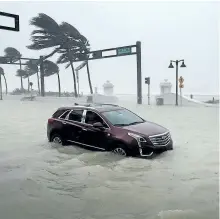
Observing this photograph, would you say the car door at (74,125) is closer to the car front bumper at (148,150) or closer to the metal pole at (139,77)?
the car front bumper at (148,150)

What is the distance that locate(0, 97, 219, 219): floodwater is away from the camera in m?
4.10

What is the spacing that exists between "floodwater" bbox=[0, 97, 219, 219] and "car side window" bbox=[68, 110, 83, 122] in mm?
757

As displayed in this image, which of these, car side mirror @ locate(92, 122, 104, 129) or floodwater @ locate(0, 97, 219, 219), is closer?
floodwater @ locate(0, 97, 219, 219)

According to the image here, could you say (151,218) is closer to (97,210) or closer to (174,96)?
(97,210)

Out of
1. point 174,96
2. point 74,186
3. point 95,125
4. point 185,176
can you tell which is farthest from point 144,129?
point 174,96

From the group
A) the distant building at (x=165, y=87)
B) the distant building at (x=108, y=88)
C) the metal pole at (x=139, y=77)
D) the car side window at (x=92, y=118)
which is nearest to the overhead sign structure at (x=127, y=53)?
the metal pole at (x=139, y=77)

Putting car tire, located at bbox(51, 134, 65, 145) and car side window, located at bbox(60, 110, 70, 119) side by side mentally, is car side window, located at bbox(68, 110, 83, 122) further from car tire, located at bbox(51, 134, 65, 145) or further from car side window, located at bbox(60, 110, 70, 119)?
car tire, located at bbox(51, 134, 65, 145)

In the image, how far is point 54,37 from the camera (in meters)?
23.1

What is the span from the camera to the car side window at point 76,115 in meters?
7.78

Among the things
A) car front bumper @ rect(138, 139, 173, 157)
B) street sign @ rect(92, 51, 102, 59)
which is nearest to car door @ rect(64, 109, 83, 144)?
car front bumper @ rect(138, 139, 173, 157)

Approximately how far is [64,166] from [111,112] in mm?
1961

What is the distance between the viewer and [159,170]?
590 centimetres

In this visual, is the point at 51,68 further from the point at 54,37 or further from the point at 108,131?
the point at 108,131

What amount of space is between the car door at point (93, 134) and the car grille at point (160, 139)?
3.33ft
